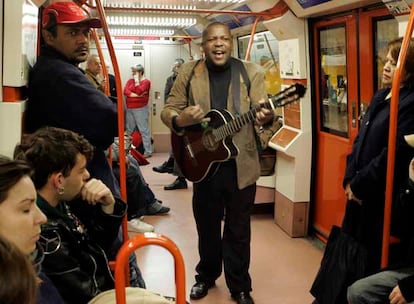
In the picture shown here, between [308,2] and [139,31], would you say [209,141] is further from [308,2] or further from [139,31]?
[139,31]

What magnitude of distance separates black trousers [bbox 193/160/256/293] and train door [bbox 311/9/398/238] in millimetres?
1246

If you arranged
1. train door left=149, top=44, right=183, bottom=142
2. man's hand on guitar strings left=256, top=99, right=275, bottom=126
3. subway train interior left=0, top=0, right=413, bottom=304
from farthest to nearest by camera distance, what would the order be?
1. train door left=149, top=44, right=183, bottom=142
2. subway train interior left=0, top=0, right=413, bottom=304
3. man's hand on guitar strings left=256, top=99, right=275, bottom=126

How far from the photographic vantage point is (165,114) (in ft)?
10.5

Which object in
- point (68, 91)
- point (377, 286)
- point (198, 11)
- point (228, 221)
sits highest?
point (198, 11)

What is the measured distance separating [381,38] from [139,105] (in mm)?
5933

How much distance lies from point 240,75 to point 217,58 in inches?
7.1

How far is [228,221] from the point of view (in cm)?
321

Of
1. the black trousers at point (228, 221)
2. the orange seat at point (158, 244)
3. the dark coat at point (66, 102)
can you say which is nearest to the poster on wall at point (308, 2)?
the black trousers at point (228, 221)

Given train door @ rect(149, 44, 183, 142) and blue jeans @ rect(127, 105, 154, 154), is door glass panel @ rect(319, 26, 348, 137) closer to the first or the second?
blue jeans @ rect(127, 105, 154, 154)

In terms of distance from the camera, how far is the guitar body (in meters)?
3.05

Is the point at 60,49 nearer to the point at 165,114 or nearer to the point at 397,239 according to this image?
the point at 165,114

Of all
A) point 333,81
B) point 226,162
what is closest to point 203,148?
point 226,162

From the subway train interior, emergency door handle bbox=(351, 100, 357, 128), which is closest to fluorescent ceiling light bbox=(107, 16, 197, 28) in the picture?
the subway train interior

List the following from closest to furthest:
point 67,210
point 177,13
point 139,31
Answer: point 67,210 → point 177,13 → point 139,31
